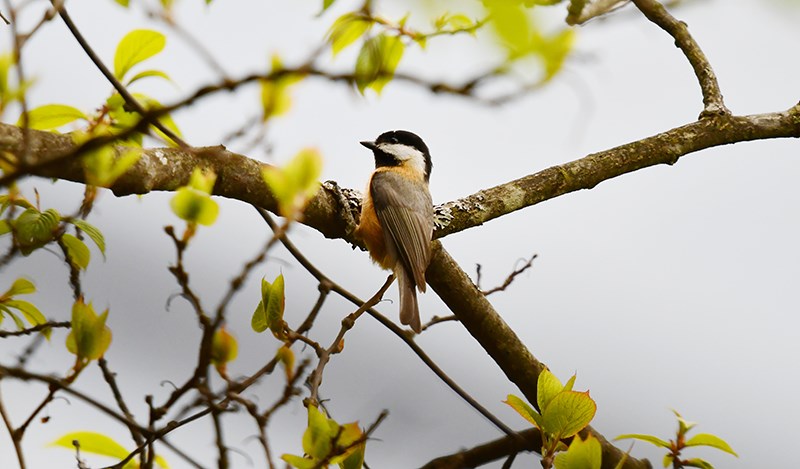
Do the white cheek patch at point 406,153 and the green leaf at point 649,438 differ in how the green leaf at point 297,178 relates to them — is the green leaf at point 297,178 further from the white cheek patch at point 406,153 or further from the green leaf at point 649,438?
the white cheek patch at point 406,153

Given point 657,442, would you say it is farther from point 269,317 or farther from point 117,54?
point 117,54

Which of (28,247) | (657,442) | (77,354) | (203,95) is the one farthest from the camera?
(657,442)

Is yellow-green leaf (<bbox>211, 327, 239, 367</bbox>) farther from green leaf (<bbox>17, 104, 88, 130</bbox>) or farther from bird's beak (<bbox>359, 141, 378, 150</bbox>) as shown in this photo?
bird's beak (<bbox>359, 141, 378, 150</bbox>)

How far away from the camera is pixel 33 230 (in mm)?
1514

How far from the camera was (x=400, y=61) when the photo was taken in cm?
151

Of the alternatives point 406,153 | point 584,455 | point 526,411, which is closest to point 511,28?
point 584,455

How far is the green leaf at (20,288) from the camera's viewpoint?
1.54 m

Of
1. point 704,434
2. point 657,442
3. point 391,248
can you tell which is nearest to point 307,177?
point 657,442

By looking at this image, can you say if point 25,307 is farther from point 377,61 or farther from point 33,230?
point 377,61

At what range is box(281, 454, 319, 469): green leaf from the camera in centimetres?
123

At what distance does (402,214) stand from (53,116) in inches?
66.4

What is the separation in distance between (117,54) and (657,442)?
1.23 m

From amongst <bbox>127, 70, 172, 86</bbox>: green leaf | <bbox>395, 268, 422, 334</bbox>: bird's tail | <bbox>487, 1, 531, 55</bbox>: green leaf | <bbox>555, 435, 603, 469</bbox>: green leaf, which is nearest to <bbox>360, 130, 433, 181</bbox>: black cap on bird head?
<bbox>395, 268, 422, 334</bbox>: bird's tail

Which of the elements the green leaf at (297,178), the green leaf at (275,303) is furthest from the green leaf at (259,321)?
the green leaf at (297,178)
